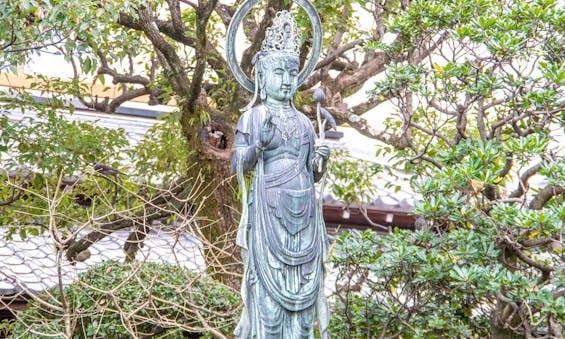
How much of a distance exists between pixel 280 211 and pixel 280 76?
0.95m

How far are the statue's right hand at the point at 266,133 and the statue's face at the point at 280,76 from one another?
0.76 ft

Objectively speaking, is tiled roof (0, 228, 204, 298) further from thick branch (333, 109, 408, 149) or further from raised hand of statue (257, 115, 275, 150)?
raised hand of statue (257, 115, 275, 150)

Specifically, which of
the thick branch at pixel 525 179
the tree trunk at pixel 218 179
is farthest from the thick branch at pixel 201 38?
the thick branch at pixel 525 179

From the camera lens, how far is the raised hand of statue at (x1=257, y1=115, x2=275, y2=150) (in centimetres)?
695

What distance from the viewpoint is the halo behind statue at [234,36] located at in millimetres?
7176

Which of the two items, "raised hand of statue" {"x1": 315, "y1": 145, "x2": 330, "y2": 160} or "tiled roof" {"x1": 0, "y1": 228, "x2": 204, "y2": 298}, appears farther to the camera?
"tiled roof" {"x1": 0, "y1": 228, "x2": 204, "y2": 298}

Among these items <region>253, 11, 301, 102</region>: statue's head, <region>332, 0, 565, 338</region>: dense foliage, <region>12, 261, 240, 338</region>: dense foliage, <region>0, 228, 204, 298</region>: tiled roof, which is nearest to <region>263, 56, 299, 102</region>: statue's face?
<region>253, 11, 301, 102</region>: statue's head

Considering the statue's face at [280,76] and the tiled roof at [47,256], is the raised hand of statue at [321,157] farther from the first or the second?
the tiled roof at [47,256]

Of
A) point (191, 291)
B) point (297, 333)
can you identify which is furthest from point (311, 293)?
point (191, 291)

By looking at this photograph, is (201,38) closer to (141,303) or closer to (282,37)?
(141,303)

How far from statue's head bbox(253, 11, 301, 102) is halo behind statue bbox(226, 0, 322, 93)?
161mm

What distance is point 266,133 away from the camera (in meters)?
6.98

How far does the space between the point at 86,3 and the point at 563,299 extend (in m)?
4.51

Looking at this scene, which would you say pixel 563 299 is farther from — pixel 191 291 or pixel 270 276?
pixel 191 291
